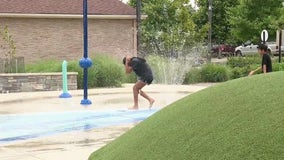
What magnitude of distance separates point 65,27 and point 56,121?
52.9ft

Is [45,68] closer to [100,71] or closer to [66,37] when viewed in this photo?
[100,71]

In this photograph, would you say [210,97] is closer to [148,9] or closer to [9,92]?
[9,92]

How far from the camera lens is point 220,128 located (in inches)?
171

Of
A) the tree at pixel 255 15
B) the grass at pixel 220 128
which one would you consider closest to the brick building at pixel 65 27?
the tree at pixel 255 15

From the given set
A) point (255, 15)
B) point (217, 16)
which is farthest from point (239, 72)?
point (217, 16)

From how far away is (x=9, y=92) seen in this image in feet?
61.9

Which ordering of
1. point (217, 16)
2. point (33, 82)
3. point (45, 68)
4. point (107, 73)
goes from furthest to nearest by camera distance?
1. point (217, 16)
2. point (45, 68)
3. point (107, 73)
4. point (33, 82)

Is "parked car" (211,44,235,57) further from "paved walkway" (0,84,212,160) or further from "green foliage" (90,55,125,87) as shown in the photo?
"paved walkway" (0,84,212,160)

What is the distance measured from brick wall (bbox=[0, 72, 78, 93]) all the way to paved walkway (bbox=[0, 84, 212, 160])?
0.67 metres

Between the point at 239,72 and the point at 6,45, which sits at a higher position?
the point at 6,45

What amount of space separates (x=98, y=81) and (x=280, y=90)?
16276 millimetres

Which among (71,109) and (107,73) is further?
(107,73)

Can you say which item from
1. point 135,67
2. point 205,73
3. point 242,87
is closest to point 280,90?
point 242,87

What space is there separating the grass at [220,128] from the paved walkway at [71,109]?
291 cm
